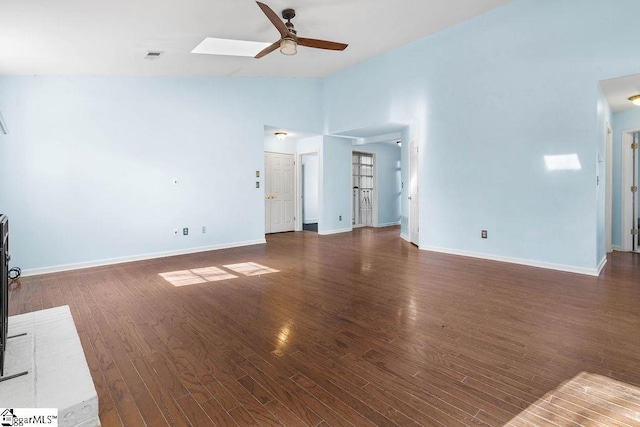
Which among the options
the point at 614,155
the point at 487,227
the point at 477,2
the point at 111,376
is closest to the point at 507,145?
the point at 487,227

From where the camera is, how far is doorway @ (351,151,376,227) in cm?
956

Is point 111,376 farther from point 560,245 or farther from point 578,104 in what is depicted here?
point 578,104

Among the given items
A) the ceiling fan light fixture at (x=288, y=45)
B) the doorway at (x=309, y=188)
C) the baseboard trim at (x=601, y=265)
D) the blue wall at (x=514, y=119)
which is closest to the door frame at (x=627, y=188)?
the baseboard trim at (x=601, y=265)

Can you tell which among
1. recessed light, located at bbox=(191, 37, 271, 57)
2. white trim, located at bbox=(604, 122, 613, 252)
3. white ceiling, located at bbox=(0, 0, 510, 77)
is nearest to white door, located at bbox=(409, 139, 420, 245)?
white ceiling, located at bbox=(0, 0, 510, 77)

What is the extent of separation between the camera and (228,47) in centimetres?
489

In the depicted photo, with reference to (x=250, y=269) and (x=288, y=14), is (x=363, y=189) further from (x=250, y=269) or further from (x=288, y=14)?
(x=288, y=14)

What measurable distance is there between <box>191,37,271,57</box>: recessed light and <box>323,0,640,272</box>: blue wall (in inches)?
105

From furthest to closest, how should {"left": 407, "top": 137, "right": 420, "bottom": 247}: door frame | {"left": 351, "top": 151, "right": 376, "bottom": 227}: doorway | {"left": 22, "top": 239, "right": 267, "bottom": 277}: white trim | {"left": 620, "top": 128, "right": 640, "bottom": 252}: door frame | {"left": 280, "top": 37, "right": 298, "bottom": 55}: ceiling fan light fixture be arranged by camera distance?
1. {"left": 351, "top": 151, "right": 376, "bottom": 227}: doorway
2. {"left": 407, "top": 137, "right": 420, "bottom": 247}: door frame
3. {"left": 620, "top": 128, "right": 640, "bottom": 252}: door frame
4. {"left": 22, "top": 239, "right": 267, "bottom": 277}: white trim
5. {"left": 280, "top": 37, "right": 298, "bottom": 55}: ceiling fan light fixture

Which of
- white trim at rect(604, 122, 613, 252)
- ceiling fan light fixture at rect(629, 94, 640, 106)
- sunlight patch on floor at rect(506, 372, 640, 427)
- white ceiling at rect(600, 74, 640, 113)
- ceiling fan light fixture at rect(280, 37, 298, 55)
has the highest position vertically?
ceiling fan light fixture at rect(280, 37, 298, 55)

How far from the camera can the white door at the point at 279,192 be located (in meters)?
8.39

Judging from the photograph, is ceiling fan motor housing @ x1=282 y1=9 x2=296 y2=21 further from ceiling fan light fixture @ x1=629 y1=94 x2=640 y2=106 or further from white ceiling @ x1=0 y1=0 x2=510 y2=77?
ceiling fan light fixture @ x1=629 y1=94 x2=640 y2=106

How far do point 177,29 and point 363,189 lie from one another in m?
6.79

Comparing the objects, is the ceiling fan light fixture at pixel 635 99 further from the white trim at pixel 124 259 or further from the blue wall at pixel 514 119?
the white trim at pixel 124 259

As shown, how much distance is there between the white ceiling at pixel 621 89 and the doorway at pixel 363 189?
5.56 metres
